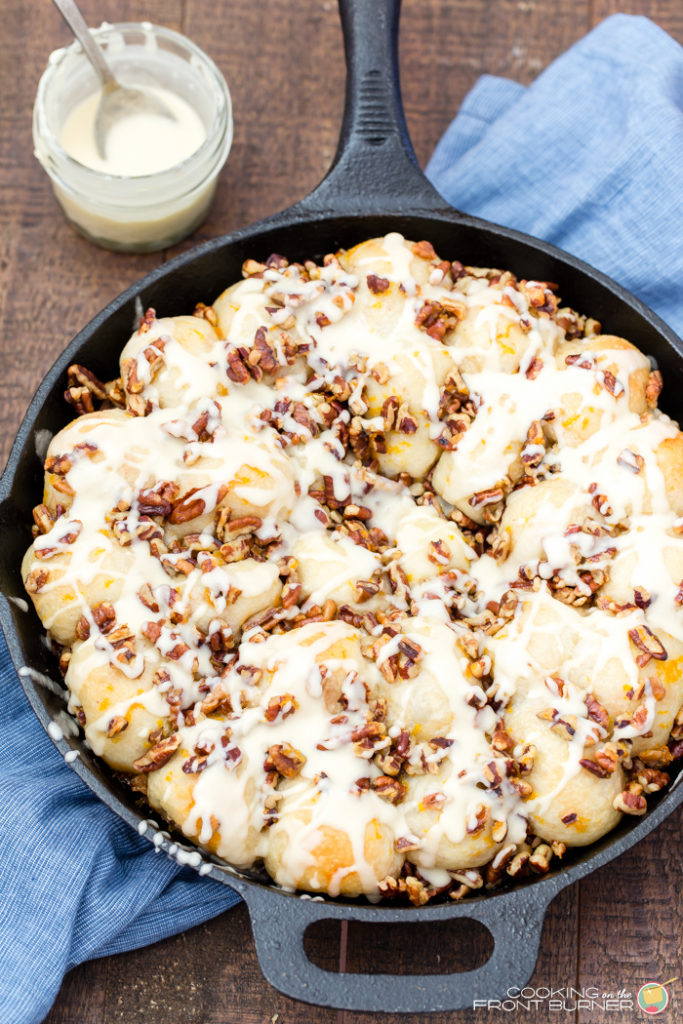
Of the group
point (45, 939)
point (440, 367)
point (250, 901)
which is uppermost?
point (440, 367)

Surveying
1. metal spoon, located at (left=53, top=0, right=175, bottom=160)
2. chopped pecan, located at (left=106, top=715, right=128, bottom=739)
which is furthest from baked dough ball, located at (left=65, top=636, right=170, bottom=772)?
metal spoon, located at (left=53, top=0, right=175, bottom=160)

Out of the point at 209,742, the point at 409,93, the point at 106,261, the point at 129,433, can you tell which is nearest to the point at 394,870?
the point at 209,742

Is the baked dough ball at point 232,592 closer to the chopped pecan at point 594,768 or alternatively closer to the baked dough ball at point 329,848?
the baked dough ball at point 329,848

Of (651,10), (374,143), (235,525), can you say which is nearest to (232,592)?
(235,525)

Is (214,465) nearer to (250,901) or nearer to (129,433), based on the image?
(129,433)

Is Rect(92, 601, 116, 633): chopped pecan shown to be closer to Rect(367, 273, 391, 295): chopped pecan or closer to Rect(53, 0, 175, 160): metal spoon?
Rect(367, 273, 391, 295): chopped pecan

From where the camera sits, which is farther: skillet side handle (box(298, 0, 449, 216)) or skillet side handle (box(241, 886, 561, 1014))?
skillet side handle (box(298, 0, 449, 216))

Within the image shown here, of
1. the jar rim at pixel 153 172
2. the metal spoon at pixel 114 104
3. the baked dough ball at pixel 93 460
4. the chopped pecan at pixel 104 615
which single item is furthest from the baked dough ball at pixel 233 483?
the metal spoon at pixel 114 104
